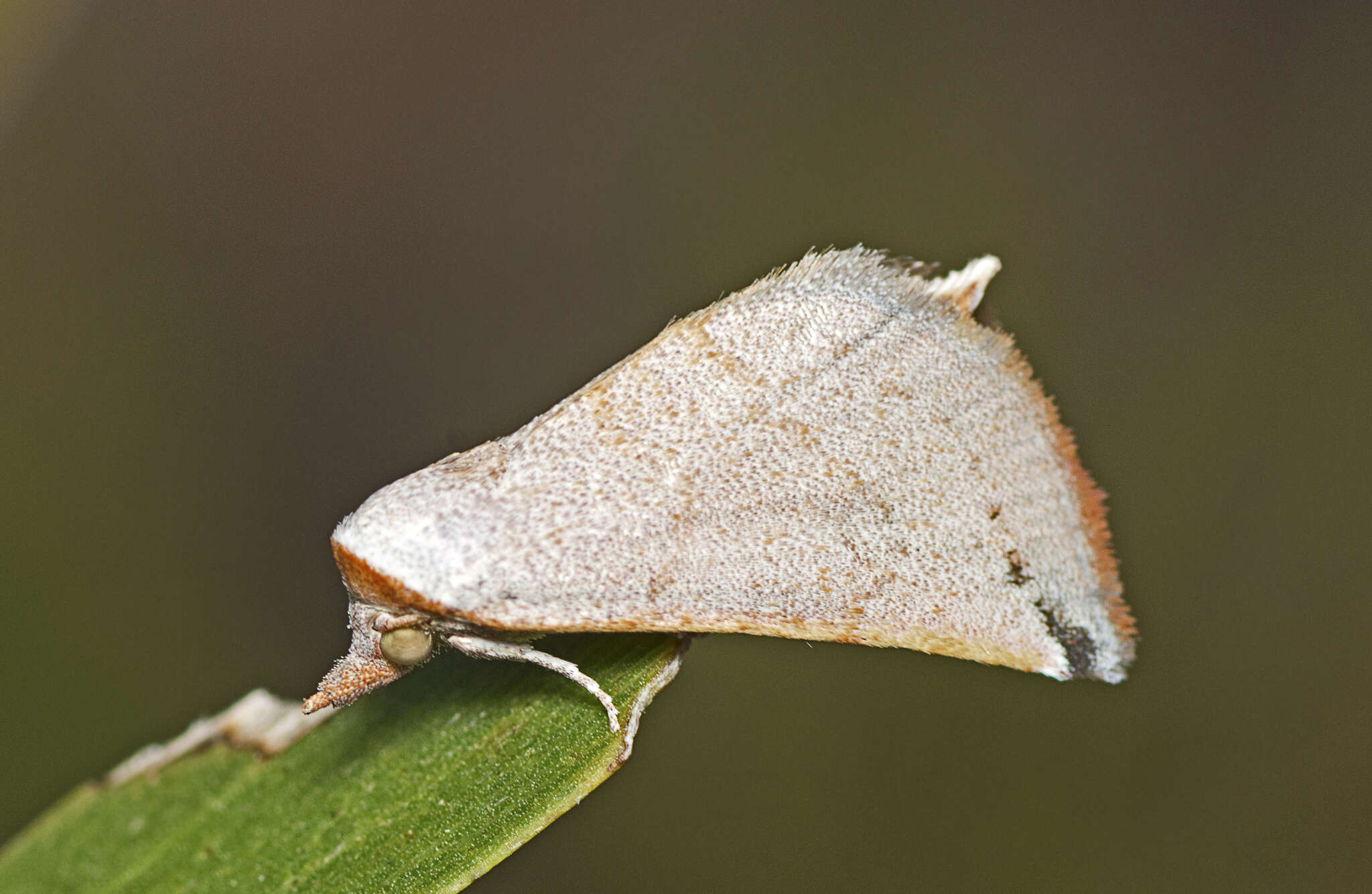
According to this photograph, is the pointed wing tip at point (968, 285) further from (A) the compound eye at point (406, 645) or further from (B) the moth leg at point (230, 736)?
(B) the moth leg at point (230, 736)

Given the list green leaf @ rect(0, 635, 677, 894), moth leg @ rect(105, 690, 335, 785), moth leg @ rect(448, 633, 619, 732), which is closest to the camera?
green leaf @ rect(0, 635, 677, 894)

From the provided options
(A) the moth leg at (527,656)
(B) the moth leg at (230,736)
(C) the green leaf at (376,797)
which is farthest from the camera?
(B) the moth leg at (230,736)

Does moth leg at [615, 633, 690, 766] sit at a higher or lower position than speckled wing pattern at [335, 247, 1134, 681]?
lower

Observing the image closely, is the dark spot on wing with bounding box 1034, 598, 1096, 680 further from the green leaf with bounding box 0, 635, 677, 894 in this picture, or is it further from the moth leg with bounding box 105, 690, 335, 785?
the moth leg with bounding box 105, 690, 335, 785

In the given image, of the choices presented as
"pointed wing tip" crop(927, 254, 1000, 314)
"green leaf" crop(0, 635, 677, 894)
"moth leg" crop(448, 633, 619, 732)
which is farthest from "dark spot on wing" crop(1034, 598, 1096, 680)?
"moth leg" crop(448, 633, 619, 732)

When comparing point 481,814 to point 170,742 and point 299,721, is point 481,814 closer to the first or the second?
point 299,721

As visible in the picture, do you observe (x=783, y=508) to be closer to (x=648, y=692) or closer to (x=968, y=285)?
(x=648, y=692)

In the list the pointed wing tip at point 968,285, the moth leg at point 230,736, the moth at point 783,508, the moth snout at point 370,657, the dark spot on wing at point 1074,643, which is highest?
the pointed wing tip at point 968,285

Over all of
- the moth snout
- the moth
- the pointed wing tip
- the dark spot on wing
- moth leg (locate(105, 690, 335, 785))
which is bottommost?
moth leg (locate(105, 690, 335, 785))

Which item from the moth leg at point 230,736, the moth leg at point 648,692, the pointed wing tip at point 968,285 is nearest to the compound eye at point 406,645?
the moth leg at point 230,736
